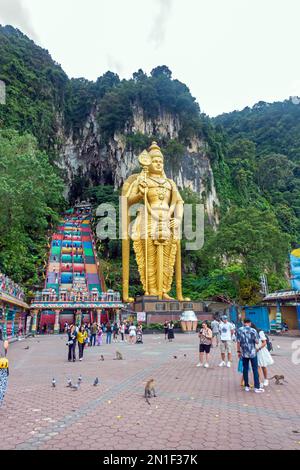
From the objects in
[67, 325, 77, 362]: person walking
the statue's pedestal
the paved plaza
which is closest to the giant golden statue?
the statue's pedestal

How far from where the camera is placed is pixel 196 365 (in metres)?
8.29

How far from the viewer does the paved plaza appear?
130 inches

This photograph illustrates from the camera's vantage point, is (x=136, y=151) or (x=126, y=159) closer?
(x=136, y=151)

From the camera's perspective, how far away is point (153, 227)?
23.5m

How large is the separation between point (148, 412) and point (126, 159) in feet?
131

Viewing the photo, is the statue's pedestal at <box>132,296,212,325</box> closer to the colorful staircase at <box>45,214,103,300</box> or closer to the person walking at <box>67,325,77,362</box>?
the colorful staircase at <box>45,214,103,300</box>

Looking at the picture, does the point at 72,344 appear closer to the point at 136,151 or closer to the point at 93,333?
the point at 93,333

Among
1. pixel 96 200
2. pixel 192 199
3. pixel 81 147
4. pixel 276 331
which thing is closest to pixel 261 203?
pixel 192 199

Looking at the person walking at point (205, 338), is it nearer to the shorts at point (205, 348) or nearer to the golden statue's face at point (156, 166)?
the shorts at point (205, 348)

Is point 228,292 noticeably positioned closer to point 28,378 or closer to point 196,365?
point 196,365

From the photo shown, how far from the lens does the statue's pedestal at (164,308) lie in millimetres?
20516

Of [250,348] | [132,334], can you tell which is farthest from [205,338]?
[132,334]

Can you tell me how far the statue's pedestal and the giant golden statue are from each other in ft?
4.19

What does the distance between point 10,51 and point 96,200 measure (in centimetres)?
2360
